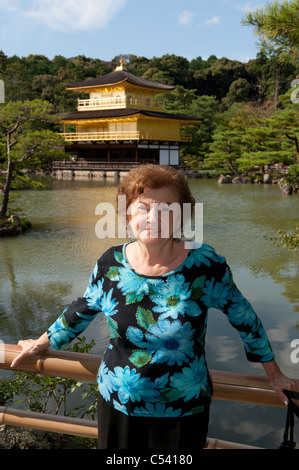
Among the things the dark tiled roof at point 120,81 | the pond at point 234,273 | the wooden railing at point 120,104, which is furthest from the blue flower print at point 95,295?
the wooden railing at point 120,104

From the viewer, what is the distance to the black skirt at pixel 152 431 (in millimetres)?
1021

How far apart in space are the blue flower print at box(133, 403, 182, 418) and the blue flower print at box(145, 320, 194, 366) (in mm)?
100

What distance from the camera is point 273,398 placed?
1.11 metres

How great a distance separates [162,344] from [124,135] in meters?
22.9

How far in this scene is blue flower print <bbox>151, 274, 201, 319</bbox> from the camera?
3.30 ft

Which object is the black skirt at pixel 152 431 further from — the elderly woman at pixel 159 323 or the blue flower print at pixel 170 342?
the blue flower print at pixel 170 342

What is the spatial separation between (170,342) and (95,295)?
8.8 inches

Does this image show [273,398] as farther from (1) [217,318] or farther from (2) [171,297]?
(1) [217,318]

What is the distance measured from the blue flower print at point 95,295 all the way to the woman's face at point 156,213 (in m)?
0.15

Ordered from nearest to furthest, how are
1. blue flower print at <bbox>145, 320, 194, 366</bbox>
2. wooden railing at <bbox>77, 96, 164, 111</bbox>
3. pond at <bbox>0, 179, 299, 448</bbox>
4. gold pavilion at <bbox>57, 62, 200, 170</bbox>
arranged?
blue flower print at <bbox>145, 320, 194, 366</bbox>
pond at <bbox>0, 179, 299, 448</bbox>
gold pavilion at <bbox>57, 62, 200, 170</bbox>
wooden railing at <bbox>77, 96, 164, 111</bbox>

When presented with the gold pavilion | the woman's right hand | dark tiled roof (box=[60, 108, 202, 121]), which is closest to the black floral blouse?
the woman's right hand

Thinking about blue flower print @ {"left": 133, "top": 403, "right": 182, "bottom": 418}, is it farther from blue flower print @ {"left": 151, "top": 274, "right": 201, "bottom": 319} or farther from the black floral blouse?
blue flower print @ {"left": 151, "top": 274, "right": 201, "bottom": 319}

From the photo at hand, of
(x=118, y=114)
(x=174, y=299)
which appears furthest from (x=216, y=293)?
(x=118, y=114)
